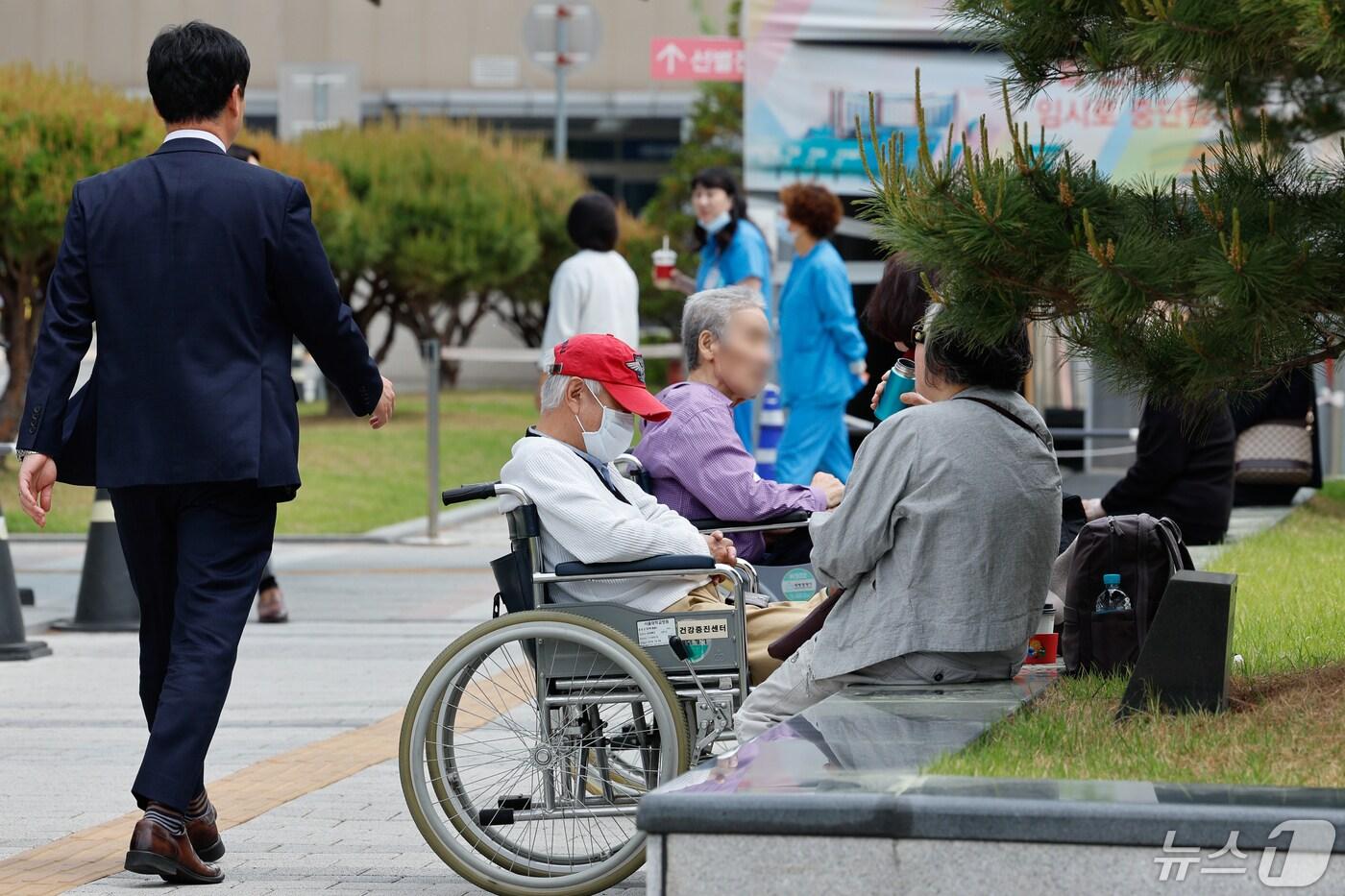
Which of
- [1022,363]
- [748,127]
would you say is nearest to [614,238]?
[748,127]

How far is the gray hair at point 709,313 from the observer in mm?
5926

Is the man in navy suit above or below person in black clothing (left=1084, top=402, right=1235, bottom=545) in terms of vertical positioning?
above

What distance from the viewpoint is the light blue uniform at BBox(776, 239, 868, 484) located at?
1054cm

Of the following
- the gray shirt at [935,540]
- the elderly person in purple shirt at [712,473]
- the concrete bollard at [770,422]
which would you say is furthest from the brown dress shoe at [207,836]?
the concrete bollard at [770,422]

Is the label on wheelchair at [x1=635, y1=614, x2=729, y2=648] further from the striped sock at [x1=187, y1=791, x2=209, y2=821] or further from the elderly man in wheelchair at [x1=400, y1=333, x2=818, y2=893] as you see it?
the striped sock at [x1=187, y1=791, x2=209, y2=821]

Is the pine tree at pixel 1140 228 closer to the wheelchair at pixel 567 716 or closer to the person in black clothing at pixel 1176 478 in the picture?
the wheelchair at pixel 567 716

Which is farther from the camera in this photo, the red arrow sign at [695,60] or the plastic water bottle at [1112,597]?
the red arrow sign at [695,60]

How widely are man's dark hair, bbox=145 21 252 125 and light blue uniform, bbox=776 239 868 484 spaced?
5.95m

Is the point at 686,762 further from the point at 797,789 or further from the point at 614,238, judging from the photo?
the point at 614,238

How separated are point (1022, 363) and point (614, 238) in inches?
236

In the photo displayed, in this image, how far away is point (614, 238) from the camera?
10.2 metres

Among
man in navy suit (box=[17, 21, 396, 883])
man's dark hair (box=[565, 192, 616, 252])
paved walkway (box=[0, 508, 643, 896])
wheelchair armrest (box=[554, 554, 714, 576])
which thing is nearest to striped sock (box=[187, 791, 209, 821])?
man in navy suit (box=[17, 21, 396, 883])

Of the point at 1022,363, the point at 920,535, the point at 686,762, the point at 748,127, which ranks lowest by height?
the point at 686,762

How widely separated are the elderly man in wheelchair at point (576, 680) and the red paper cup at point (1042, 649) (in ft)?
1.85
